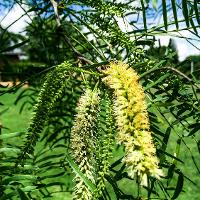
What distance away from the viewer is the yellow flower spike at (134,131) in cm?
56

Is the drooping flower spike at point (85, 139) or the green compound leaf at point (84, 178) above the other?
the drooping flower spike at point (85, 139)

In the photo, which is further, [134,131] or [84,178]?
[84,178]

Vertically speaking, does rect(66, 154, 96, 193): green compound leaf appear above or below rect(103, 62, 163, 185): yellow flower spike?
below

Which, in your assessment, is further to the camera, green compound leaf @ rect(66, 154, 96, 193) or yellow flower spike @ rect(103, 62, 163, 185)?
green compound leaf @ rect(66, 154, 96, 193)

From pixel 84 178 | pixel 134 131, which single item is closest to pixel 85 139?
pixel 84 178

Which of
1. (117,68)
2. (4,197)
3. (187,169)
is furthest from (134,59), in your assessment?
(187,169)

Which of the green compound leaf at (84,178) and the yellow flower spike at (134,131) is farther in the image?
the green compound leaf at (84,178)

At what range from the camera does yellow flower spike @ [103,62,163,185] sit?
0.56 meters

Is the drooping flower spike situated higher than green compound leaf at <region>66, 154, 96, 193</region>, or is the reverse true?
the drooping flower spike

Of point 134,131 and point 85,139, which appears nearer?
point 134,131

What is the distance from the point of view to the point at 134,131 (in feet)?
1.93

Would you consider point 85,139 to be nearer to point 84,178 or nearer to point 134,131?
point 84,178

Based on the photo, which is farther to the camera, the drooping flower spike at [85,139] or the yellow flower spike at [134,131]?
the drooping flower spike at [85,139]

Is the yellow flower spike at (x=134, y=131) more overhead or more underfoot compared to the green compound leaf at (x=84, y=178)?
more overhead
